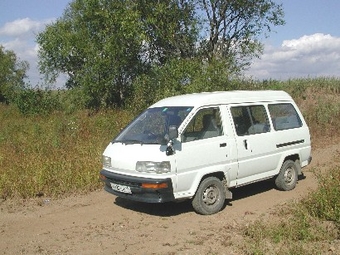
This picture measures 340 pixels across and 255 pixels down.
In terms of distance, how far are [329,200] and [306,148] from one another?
8.88 feet

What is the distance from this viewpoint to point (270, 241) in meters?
5.34

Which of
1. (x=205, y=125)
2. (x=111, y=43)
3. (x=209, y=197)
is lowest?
(x=209, y=197)

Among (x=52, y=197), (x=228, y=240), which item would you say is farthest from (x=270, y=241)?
(x=52, y=197)

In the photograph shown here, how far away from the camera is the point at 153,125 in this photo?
7027mm

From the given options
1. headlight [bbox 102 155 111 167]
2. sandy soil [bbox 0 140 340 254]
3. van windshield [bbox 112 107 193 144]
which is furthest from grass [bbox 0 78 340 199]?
van windshield [bbox 112 107 193 144]

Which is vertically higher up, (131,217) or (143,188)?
(143,188)

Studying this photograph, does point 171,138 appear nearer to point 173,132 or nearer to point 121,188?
point 173,132

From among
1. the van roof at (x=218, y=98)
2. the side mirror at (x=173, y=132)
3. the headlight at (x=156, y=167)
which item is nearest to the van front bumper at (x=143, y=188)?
the headlight at (x=156, y=167)

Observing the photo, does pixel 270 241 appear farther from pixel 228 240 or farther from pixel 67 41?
pixel 67 41

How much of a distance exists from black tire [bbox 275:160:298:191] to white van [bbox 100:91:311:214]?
0.08ft

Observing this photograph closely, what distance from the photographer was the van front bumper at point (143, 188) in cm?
620

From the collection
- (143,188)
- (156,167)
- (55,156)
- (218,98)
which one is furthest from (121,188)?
(55,156)

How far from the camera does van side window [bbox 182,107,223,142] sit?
673 centimetres

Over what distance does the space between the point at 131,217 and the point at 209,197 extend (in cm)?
138
